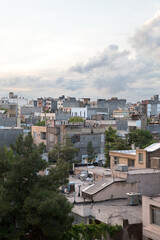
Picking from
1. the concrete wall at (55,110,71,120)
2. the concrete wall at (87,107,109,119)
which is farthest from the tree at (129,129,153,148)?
the concrete wall at (87,107,109,119)

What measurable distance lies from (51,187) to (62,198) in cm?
126

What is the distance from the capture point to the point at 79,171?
95.0ft

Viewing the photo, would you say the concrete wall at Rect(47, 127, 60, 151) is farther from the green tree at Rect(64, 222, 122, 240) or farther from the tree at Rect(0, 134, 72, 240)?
the tree at Rect(0, 134, 72, 240)

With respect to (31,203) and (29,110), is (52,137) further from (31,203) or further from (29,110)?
(29,110)

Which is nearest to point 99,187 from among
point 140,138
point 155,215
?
point 155,215

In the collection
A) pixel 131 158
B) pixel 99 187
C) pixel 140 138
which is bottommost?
pixel 99 187

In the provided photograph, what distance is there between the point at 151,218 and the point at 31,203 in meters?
5.41

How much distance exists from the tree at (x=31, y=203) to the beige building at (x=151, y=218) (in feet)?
11.5

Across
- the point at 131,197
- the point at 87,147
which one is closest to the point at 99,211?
the point at 131,197

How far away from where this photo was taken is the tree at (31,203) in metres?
14.0

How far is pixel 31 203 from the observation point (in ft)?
45.9

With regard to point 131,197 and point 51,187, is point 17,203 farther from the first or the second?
point 131,197

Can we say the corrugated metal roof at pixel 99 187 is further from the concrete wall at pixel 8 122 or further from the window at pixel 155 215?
the concrete wall at pixel 8 122

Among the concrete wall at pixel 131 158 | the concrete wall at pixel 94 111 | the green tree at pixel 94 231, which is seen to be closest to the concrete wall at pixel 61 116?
the concrete wall at pixel 94 111
